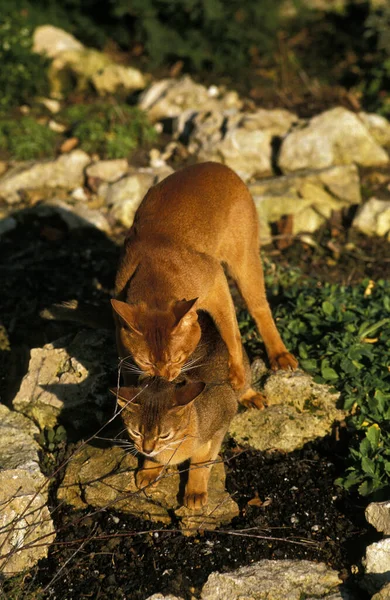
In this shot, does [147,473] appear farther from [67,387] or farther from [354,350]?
[354,350]

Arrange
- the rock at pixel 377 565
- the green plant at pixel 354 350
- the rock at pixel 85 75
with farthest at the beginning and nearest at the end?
1. the rock at pixel 85 75
2. the green plant at pixel 354 350
3. the rock at pixel 377 565

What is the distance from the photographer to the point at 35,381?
18.7ft

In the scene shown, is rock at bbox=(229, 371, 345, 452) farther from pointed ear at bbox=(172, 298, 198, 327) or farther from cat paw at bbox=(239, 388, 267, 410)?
pointed ear at bbox=(172, 298, 198, 327)

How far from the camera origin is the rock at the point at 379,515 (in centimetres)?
446

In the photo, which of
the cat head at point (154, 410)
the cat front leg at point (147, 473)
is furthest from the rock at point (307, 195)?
the cat head at point (154, 410)

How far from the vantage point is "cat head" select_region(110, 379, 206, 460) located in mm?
4309

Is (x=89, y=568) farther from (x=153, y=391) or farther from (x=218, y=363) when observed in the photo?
(x=218, y=363)

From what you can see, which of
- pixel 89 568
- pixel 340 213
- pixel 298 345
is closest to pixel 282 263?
pixel 340 213

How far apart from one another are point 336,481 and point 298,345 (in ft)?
4.06

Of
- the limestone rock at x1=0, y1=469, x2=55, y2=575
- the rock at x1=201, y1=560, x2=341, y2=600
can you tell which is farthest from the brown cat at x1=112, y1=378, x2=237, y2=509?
the limestone rock at x1=0, y1=469, x2=55, y2=575

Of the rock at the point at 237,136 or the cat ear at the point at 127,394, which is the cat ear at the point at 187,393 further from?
the rock at the point at 237,136

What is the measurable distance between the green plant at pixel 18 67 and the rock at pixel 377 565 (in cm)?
815

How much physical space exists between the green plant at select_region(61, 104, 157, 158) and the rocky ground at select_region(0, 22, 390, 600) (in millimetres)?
434

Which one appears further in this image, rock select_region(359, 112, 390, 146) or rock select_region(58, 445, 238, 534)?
rock select_region(359, 112, 390, 146)
